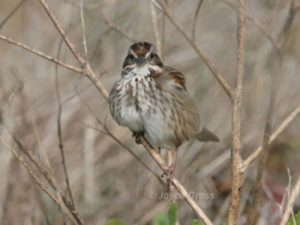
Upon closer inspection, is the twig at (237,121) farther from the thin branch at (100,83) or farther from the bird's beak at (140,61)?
the bird's beak at (140,61)

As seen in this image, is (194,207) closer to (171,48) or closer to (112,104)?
(112,104)

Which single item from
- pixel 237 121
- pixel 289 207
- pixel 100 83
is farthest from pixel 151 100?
pixel 289 207

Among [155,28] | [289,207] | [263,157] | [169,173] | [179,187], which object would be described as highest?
[155,28]

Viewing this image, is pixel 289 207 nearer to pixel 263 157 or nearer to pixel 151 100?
pixel 263 157

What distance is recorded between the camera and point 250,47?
6.86m

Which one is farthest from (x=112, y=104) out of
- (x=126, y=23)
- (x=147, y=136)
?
(x=126, y=23)

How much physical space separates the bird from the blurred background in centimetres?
73

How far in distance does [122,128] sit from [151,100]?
180cm

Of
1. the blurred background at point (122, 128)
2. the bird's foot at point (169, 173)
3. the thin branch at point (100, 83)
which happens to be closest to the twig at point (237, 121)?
the thin branch at point (100, 83)

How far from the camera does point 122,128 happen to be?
6199 millimetres

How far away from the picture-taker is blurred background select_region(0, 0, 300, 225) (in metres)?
5.57

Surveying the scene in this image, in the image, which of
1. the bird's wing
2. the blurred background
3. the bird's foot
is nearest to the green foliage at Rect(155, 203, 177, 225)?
the bird's foot

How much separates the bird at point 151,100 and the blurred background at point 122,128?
0.73 metres

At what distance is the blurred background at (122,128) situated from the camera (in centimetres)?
557
